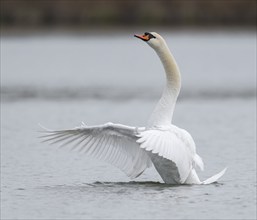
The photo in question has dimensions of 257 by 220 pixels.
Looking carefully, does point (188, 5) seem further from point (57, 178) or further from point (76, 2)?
point (57, 178)

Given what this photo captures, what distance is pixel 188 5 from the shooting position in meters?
47.2

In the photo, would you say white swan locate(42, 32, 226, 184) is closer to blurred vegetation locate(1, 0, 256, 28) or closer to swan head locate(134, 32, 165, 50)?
swan head locate(134, 32, 165, 50)

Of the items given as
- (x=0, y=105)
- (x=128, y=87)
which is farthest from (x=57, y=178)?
(x=128, y=87)

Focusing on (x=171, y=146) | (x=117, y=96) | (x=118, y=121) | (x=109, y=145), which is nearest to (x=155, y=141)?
(x=171, y=146)

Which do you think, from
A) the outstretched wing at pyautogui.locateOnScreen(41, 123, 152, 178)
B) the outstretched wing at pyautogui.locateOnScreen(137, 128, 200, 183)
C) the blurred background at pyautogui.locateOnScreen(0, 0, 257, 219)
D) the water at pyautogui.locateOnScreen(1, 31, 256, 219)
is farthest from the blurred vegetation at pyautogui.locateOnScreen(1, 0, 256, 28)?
the outstretched wing at pyautogui.locateOnScreen(137, 128, 200, 183)

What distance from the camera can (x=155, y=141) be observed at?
10.5m

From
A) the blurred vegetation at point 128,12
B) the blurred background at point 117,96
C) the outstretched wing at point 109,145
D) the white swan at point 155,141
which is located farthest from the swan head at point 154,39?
the blurred vegetation at point 128,12

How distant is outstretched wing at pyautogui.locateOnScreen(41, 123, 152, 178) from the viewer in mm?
11757

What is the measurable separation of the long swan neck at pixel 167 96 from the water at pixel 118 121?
78 centimetres

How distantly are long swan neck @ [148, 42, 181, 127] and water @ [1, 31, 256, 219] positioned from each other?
30.7 inches

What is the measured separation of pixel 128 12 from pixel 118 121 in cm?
2966

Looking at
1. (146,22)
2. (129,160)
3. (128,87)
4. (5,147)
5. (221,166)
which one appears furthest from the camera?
(146,22)

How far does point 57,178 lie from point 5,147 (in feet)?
8.67

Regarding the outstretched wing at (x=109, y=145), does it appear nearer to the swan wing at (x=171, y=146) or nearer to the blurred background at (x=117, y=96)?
the blurred background at (x=117, y=96)
